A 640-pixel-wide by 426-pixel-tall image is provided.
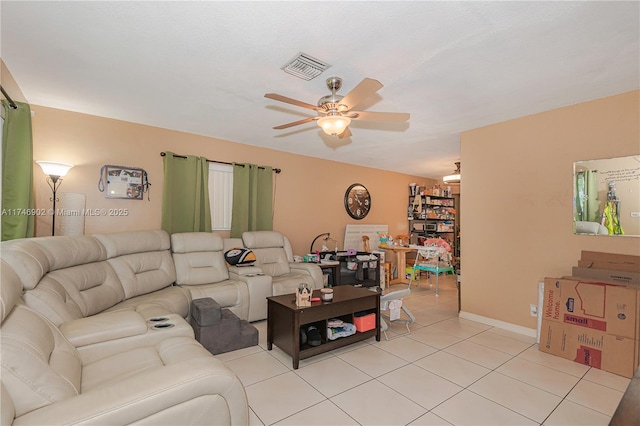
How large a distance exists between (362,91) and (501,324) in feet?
10.4

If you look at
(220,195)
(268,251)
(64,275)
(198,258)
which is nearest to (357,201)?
(268,251)

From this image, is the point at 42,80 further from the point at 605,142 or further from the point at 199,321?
the point at 605,142

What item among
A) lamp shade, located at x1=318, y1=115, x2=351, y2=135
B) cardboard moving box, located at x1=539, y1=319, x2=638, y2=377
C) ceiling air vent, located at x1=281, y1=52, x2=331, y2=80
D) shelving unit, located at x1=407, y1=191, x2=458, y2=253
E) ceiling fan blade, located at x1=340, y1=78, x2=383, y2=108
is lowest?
cardboard moving box, located at x1=539, y1=319, x2=638, y2=377

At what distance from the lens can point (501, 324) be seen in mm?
3463

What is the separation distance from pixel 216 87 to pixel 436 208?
6.23 metres

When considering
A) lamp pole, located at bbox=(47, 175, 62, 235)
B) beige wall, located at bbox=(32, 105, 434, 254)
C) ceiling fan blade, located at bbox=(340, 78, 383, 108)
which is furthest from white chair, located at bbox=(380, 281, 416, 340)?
lamp pole, located at bbox=(47, 175, 62, 235)

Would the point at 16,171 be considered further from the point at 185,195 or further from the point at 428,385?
the point at 428,385

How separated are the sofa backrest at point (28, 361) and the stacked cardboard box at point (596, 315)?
356cm

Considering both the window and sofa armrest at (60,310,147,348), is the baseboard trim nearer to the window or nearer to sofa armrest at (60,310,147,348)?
the window

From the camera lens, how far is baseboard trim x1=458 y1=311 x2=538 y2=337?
3.24 meters

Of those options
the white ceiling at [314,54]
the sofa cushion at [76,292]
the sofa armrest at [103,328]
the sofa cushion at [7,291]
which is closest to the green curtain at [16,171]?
the white ceiling at [314,54]

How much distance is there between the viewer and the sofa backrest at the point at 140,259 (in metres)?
2.92

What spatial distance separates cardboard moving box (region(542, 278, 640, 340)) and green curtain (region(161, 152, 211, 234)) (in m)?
3.99

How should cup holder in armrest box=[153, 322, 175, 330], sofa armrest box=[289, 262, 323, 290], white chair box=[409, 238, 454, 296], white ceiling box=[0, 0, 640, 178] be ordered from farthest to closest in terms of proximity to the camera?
1. white chair box=[409, 238, 454, 296]
2. sofa armrest box=[289, 262, 323, 290]
3. cup holder in armrest box=[153, 322, 175, 330]
4. white ceiling box=[0, 0, 640, 178]
